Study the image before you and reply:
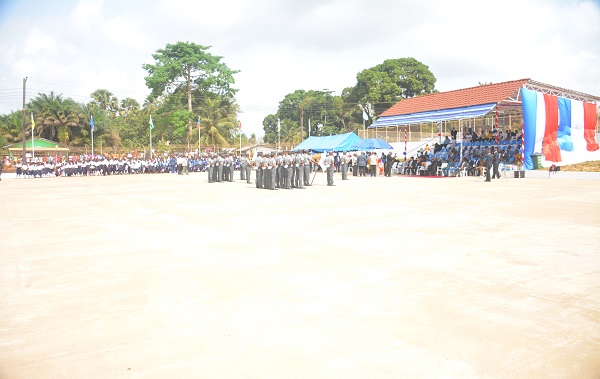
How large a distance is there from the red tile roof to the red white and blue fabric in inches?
41.9

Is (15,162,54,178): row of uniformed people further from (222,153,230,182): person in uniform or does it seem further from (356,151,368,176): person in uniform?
(356,151,368,176): person in uniform

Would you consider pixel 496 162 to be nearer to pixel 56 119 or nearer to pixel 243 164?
pixel 243 164

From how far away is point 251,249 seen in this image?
269 inches

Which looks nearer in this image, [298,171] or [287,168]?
[287,168]

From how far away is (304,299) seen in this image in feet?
14.8

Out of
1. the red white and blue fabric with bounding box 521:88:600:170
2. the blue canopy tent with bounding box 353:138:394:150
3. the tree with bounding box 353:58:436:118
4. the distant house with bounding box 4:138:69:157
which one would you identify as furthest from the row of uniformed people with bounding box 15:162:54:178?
the tree with bounding box 353:58:436:118

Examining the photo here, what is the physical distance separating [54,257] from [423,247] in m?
5.23

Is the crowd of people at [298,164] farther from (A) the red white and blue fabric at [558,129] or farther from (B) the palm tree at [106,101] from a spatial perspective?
(B) the palm tree at [106,101]

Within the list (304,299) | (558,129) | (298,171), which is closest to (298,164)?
(298,171)

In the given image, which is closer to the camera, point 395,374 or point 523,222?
point 395,374

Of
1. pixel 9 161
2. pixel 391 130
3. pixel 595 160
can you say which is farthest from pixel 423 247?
pixel 9 161

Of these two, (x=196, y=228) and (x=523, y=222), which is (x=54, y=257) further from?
→ (x=523, y=222)

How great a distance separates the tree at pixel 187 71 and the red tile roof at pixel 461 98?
22.9 m

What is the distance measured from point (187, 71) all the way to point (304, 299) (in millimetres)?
48252
